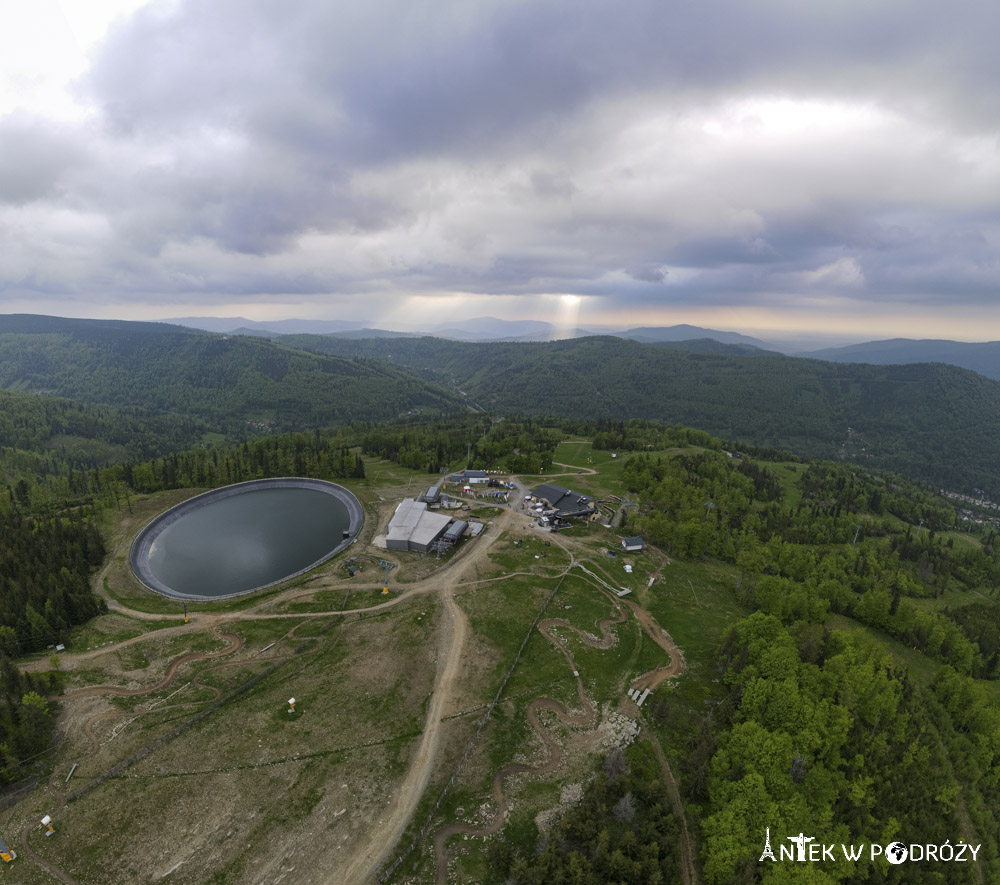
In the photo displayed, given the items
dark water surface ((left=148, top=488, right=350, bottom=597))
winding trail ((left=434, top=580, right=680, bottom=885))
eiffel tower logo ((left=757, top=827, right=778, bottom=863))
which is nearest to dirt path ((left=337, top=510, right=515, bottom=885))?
winding trail ((left=434, top=580, right=680, bottom=885))

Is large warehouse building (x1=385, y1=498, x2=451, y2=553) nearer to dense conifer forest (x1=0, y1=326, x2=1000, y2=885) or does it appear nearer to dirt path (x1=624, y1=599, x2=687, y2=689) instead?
dirt path (x1=624, y1=599, x2=687, y2=689)

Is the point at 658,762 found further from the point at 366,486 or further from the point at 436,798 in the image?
the point at 366,486

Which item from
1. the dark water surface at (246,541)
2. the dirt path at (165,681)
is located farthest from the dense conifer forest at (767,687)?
the dark water surface at (246,541)

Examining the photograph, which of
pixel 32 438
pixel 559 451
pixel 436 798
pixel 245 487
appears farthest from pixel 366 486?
pixel 32 438

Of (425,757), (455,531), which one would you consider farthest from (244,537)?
(425,757)

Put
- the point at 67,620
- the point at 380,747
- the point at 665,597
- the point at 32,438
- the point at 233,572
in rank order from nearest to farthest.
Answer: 1. the point at 380,747
2. the point at 67,620
3. the point at 665,597
4. the point at 233,572
5. the point at 32,438

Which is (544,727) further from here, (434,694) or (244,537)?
(244,537)

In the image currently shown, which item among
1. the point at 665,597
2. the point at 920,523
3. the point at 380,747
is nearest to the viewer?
the point at 380,747

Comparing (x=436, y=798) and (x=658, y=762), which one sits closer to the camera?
(x=436, y=798)
